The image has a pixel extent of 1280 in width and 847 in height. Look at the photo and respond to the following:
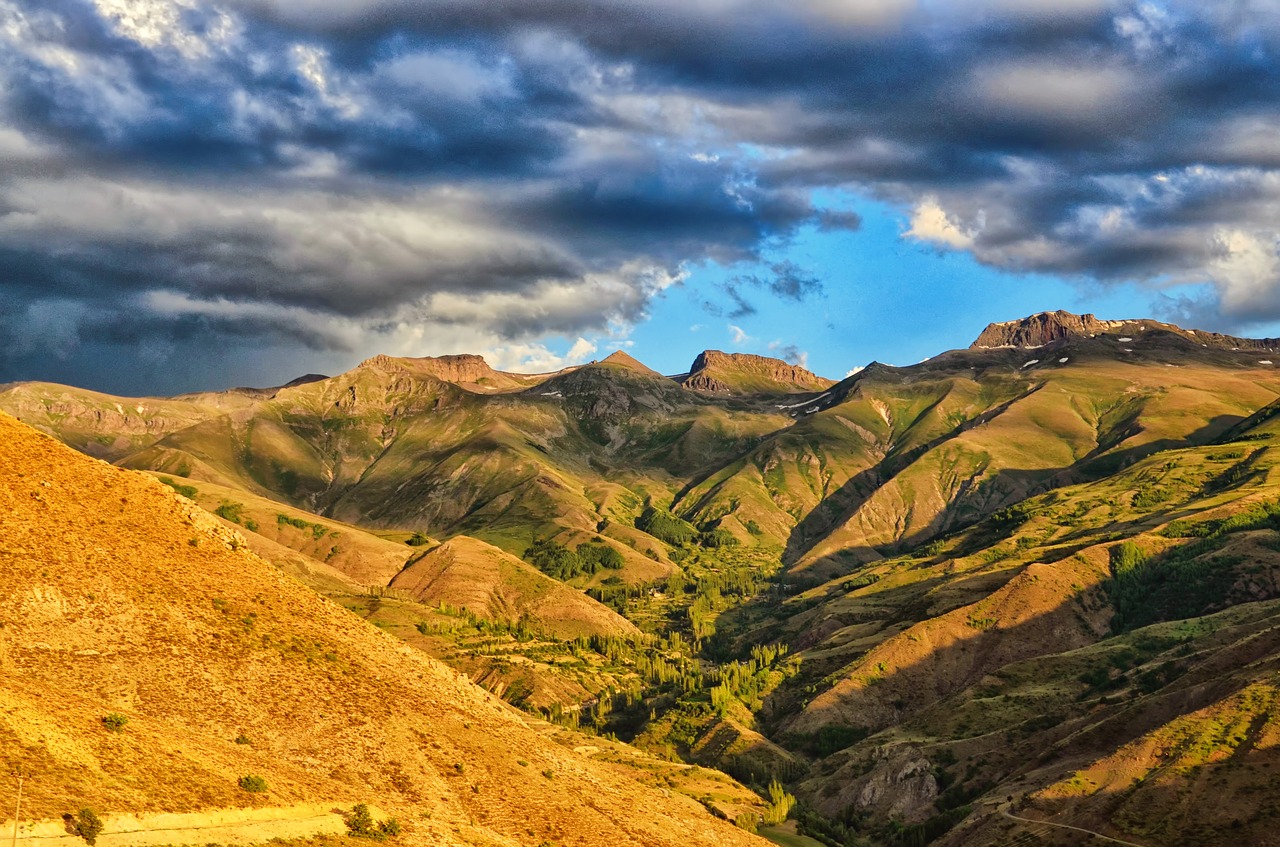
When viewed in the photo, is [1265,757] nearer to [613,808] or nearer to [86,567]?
[613,808]

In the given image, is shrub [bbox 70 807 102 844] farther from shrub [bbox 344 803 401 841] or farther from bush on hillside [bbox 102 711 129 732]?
shrub [bbox 344 803 401 841]

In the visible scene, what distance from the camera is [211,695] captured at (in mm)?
82500

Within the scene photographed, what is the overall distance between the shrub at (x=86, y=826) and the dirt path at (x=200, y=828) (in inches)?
14.9

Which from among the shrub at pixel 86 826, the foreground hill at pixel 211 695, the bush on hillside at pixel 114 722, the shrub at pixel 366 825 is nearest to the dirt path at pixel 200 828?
the shrub at pixel 86 826

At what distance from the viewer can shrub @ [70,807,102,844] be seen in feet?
181

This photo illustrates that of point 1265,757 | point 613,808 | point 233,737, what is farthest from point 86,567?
point 1265,757

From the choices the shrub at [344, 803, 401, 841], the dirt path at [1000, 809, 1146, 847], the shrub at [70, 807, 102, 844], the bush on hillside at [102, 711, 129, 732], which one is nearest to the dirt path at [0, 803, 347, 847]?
the shrub at [70, 807, 102, 844]

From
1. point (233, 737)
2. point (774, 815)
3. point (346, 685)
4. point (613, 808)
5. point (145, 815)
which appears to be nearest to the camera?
point (145, 815)

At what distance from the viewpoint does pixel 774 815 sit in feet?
588

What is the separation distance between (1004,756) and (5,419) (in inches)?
6911

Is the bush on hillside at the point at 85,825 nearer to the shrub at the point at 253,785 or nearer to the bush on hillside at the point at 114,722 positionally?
the bush on hillside at the point at 114,722

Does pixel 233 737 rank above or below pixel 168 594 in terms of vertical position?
below

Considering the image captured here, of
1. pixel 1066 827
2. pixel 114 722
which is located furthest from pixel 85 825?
pixel 1066 827

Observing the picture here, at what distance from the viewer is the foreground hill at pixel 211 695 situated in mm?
66625
